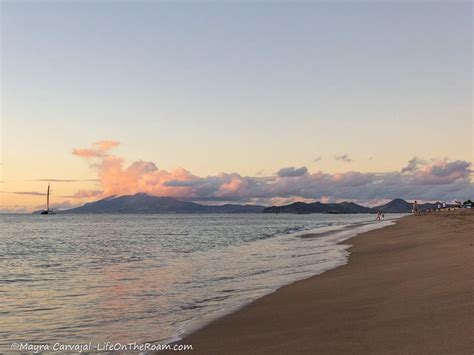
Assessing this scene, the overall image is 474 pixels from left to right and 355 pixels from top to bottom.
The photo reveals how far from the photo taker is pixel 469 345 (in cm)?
732

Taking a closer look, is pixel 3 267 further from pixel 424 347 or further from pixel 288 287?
pixel 424 347

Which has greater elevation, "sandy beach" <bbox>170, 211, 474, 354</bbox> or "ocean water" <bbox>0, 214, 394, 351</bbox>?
"sandy beach" <bbox>170, 211, 474, 354</bbox>

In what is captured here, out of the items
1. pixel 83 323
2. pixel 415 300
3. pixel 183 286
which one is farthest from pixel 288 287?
pixel 83 323

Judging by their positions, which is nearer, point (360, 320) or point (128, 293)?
point (360, 320)

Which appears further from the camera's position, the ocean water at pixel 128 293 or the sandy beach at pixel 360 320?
the ocean water at pixel 128 293

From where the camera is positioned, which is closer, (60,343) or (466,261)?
(60,343)

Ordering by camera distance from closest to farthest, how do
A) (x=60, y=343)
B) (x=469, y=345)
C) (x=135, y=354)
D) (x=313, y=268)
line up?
1. (x=469, y=345)
2. (x=135, y=354)
3. (x=60, y=343)
4. (x=313, y=268)

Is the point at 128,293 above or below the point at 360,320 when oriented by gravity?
below

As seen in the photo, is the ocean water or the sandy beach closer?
the sandy beach

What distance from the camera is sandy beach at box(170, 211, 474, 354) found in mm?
8047

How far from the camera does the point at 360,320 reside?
33.1ft

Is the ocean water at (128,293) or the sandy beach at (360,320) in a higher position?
the sandy beach at (360,320)

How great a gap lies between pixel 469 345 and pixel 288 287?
996 centimetres

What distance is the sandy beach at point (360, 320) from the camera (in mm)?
8047
